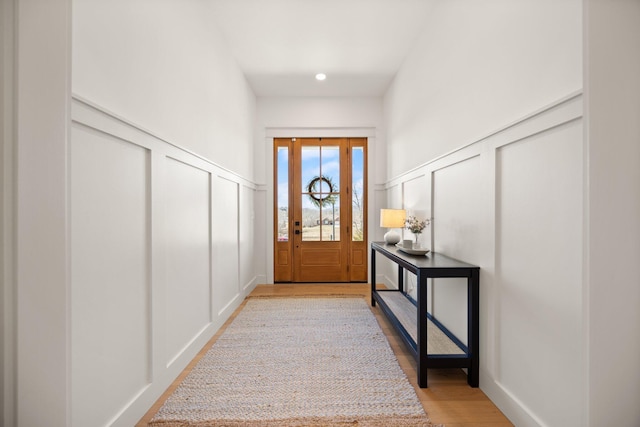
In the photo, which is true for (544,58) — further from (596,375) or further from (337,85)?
(337,85)

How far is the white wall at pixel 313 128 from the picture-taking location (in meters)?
4.41

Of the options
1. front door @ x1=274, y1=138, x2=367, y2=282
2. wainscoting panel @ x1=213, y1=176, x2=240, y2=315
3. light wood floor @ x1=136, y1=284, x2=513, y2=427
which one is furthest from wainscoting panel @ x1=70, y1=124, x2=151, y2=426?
front door @ x1=274, y1=138, x2=367, y2=282

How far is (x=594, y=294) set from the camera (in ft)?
3.31

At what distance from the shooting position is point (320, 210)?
4504mm

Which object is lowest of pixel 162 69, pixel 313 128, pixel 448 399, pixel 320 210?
pixel 448 399

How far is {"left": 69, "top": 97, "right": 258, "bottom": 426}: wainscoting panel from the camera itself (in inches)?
44.3

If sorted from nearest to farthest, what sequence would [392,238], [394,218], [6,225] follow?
1. [6,225]
2. [394,218]
3. [392,238]

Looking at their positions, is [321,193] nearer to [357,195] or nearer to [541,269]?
[357,195]

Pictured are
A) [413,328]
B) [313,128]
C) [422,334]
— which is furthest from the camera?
[313,128]

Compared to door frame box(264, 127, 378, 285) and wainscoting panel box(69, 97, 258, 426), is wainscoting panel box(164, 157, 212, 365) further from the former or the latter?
door frame box(264, 127, 378, 285)

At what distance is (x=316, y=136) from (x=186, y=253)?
2949 millimetres

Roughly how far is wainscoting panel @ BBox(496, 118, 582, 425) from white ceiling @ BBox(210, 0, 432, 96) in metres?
1.81

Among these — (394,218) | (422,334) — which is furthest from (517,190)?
(394,218)

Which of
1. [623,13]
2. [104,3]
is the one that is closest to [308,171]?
[104,3]
